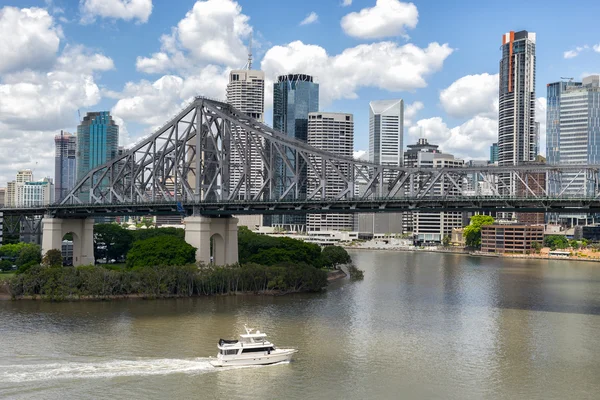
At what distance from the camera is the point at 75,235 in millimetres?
93812

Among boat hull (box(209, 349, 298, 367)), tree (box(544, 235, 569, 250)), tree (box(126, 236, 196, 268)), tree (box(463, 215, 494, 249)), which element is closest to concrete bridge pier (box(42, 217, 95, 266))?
tree (box(126, 236, 196, 268))

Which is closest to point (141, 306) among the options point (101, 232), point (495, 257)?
point (101, 232)

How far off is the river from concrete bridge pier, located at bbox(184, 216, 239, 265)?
1291 cm

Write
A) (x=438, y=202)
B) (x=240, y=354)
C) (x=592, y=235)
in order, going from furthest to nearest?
(x=592, y=235)
(x=438, y=202)
(x=240, y=354)

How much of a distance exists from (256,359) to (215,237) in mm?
43471

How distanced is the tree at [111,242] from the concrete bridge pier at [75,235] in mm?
6726

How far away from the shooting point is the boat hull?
131ft

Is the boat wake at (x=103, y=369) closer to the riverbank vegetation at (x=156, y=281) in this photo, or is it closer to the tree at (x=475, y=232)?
the riverbank vegetation at (x=156, y=281)

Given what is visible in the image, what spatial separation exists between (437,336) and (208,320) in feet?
55.4

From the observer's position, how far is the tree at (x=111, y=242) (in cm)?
10150

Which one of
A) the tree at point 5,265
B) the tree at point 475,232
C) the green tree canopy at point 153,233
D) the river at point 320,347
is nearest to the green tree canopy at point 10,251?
the tree at point 5,265

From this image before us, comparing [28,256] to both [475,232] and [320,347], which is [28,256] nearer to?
[320,347]

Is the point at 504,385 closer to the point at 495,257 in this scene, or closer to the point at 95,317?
the point at 95,317

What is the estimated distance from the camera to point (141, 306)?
60.4 m
